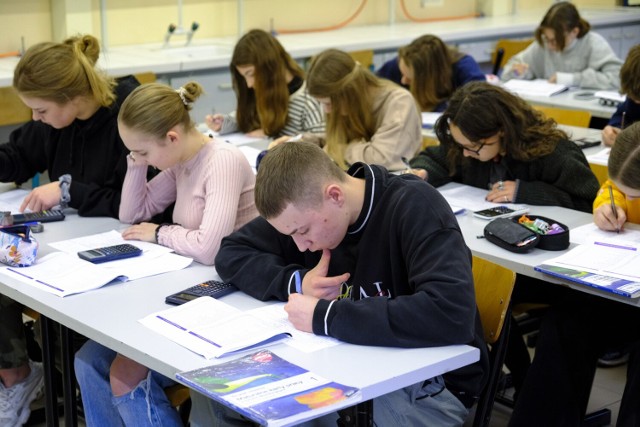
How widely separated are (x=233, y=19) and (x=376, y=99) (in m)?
2.84

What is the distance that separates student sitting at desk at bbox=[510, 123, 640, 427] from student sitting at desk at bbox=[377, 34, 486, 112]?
229cm

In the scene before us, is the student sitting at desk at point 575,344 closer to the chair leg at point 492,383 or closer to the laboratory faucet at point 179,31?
the chair leg at point 492,383


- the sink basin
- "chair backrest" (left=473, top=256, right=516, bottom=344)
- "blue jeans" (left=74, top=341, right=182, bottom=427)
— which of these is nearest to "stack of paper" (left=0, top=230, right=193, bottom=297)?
"blue jeans" (left=74, top=341, right=182, bottom=427)

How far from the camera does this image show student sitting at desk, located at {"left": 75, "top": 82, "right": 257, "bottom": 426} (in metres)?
2.32

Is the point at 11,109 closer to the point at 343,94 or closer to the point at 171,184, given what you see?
the point at 343,94

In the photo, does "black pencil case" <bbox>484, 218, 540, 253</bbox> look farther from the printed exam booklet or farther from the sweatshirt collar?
Answer: the printed exam booklet

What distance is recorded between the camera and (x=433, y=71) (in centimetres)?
485

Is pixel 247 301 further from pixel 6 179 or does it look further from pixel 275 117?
pixel 275 117

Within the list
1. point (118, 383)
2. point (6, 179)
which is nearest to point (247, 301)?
point (118, 383)

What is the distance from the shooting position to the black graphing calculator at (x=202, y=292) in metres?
2.19

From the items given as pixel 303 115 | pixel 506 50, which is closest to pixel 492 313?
pixel 303 115

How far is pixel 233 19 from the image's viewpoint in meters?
6.33

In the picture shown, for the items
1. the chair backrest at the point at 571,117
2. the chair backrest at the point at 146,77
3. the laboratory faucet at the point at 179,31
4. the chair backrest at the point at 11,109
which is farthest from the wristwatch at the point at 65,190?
the laboratory faucet at the point at 179,31

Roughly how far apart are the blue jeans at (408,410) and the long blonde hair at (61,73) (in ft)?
4.20
